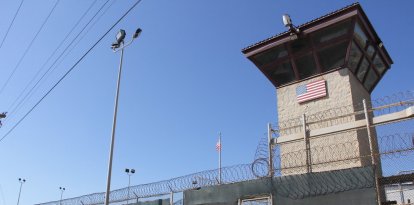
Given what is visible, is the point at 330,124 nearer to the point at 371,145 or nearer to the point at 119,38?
the point at 371,145

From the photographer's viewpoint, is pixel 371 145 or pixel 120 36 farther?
pixel 120 36

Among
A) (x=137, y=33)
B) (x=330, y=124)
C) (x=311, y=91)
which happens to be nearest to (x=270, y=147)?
(x=330, y=124)

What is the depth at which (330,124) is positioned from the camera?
45.5 feet

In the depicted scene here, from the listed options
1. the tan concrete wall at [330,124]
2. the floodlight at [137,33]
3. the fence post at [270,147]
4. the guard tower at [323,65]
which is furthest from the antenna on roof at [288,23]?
the floodlight at [137,33]

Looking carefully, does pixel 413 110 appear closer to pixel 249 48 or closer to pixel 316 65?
pixel 316 65

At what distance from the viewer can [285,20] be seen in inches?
582

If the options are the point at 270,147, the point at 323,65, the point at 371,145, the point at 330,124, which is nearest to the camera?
the point at 371,145

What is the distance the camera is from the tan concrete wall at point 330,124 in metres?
13.1

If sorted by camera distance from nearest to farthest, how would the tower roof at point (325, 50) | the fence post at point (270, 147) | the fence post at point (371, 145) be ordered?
the fence post at point (371, 145)
the fence post at point (270, 147)
the tower roof at point (325, 50)

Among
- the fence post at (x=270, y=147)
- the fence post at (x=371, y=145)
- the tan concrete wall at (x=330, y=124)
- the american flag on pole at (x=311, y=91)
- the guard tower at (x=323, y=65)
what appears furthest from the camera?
the american flag on pole at (x=311, y=91)

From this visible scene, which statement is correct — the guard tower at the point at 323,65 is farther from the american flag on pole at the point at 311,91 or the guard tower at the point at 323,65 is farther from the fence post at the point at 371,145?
the fence post at the point at 371,145

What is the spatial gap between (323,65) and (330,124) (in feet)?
8.07

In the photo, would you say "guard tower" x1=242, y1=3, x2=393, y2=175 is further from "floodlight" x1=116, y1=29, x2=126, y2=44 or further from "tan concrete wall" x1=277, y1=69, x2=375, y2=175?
"floodlight" x1=116, y1=29, x2=126, y2=44

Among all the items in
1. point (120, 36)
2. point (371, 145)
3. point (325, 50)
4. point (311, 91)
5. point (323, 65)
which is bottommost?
point (371, 145)
